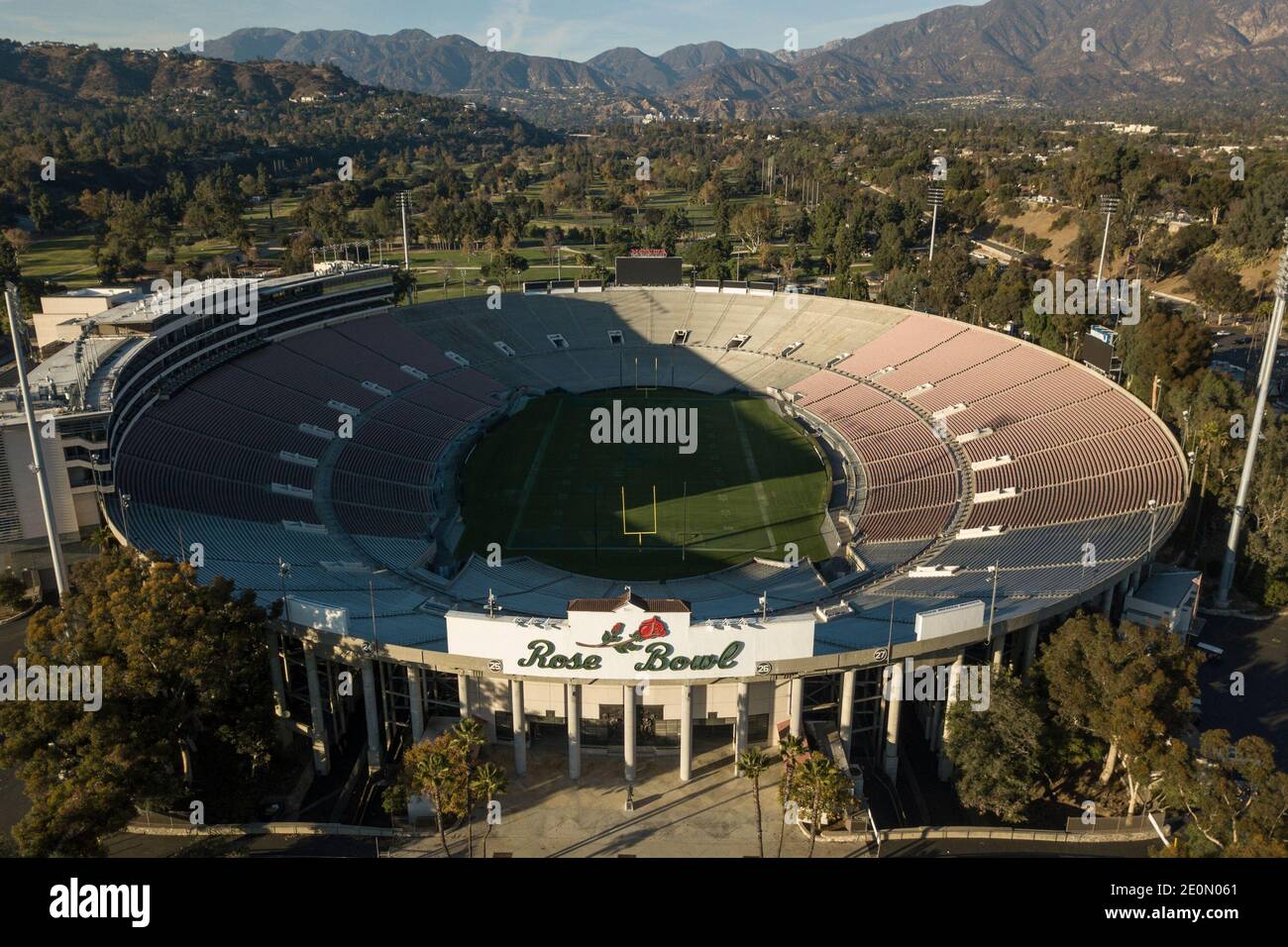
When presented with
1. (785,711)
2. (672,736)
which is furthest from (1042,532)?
(672,736)

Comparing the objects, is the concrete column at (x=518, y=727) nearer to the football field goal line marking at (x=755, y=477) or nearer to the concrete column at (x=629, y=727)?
the concrete column at (x=629, y=727)

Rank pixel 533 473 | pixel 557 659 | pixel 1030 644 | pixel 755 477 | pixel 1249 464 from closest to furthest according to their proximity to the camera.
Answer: pixel 557 659, pixel 1030 644, pixel 1249 464, pixel 755 477, pixel 533 473

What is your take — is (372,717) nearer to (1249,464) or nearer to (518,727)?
(518,727)

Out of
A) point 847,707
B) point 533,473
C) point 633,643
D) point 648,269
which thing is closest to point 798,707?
point 847,707

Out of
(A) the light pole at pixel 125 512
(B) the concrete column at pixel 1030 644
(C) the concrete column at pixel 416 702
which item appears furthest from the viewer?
(A) the light pole at pixel 125 512

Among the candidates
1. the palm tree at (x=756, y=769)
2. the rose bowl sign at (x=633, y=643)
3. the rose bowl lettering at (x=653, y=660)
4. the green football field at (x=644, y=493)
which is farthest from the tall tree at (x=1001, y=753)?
the green football field at (x=644, y=493)

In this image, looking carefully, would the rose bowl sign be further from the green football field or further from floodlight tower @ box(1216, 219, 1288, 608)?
floodlight tower @ box(1216, 219, 1288, 608)

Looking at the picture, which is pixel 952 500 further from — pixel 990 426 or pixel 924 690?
pixel 924 690
